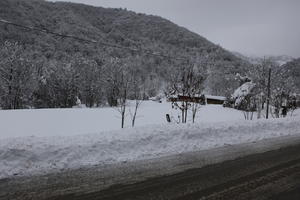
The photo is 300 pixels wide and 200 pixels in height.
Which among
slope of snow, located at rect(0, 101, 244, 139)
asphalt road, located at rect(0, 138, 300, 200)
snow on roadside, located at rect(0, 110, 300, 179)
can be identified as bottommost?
slope of snow, located at rect(0, 101, 244, 139)

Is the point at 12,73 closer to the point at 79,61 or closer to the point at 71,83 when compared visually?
the point at 71,83

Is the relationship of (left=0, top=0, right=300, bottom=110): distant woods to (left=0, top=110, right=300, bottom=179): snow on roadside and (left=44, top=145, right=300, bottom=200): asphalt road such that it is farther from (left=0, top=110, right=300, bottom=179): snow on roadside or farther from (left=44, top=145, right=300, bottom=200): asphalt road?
(left=44, top=145, right=300, bottom=200): asphalt road

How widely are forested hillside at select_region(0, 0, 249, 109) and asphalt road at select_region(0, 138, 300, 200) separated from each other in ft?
40.0

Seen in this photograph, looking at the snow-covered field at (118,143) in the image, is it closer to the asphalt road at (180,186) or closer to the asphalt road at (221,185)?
the asphalt road at (180,186)

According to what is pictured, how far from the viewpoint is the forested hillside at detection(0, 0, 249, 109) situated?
3872 cm

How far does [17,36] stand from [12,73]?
4188 cm

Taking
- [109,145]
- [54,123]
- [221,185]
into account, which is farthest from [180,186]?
[54,123]

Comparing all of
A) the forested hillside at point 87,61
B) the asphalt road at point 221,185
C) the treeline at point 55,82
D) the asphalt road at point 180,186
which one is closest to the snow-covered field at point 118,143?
the asphalt road at point 180,186

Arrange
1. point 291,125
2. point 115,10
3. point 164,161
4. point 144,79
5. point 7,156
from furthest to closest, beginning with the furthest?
point 115,10, point 144,79, point 291,125, point 164,161, point 7,156

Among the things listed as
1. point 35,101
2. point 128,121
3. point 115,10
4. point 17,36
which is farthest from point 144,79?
point 115,10

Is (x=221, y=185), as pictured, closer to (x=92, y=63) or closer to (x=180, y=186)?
(x=180, y=186)

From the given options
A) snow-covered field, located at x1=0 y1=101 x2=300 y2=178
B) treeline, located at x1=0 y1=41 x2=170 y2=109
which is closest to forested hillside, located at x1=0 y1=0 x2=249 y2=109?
treeline, located at x1=0 y1=41 x2=170 y2=109

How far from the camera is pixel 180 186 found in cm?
503

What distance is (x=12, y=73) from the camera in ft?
123
